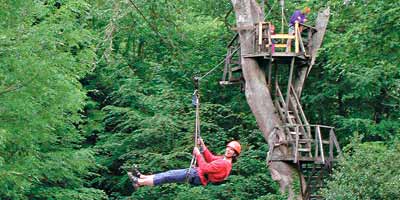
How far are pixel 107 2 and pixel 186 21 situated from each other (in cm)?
378

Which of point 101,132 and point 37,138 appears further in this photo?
point 101,132

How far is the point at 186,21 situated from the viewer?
30453mm

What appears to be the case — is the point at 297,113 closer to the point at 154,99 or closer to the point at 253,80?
the point at 253,80

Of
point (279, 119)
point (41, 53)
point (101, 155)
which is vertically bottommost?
point (101, 155)

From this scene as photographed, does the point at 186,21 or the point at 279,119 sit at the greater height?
the point at 186,21

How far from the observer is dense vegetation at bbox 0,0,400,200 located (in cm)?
1838

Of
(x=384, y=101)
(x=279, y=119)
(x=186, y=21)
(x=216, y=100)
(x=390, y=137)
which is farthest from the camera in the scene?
(x=186, y=21)

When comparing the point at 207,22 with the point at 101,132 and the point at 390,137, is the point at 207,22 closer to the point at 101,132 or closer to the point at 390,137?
the point at 101,132

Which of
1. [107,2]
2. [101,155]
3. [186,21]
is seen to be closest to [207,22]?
[186,21]

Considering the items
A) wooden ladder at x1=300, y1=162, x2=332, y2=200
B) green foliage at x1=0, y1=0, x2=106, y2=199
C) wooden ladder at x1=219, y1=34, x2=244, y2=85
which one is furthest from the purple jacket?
green foliage at x1=0, y1=0, x2=106, y2=199

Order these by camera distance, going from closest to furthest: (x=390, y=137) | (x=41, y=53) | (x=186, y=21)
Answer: (x=41, y=53)
(x=390, y=137)
(x=186, y=21)

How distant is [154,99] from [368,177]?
11.3 metres

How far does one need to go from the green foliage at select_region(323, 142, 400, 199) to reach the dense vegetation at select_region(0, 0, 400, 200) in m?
0.02

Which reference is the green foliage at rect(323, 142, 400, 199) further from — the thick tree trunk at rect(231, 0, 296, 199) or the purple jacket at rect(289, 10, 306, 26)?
the purple jacket at rect(289, 10, 306, 26)
